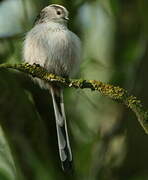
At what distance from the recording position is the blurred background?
401 cm

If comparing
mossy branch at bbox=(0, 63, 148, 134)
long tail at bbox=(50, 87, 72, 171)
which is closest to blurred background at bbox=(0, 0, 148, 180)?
long tail at bbox=(50, 87, 72, 171)

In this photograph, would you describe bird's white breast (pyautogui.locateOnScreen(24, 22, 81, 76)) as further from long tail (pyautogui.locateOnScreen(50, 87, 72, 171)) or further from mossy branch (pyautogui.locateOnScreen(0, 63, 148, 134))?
mossy branch (pyautogui.locateOnScreen(0, 63, 148, 134))

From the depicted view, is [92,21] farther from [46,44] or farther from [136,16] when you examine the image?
[46,44]

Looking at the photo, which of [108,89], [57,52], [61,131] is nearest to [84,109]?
[61,131]

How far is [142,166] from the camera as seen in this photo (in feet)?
13.3

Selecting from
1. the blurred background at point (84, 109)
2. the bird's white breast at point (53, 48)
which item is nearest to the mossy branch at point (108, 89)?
the blurred background at point (84, 109)

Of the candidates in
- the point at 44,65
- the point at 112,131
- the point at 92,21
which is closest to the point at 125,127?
the point at 112,131

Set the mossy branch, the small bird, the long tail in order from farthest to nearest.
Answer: the small bird
the long tail
the mossy branch

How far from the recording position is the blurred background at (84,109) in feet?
13.1

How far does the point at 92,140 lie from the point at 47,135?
0.38 meters

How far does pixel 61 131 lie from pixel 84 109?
744 mm

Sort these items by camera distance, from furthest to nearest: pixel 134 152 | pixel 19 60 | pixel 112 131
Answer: pixel 19 60, pixel 112 131, pixel 134 152

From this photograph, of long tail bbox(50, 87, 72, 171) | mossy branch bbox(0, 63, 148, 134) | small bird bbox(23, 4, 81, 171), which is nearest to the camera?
mossy branch bbox(0, 63, 148, 134)

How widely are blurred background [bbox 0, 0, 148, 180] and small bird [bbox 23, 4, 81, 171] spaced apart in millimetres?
125
